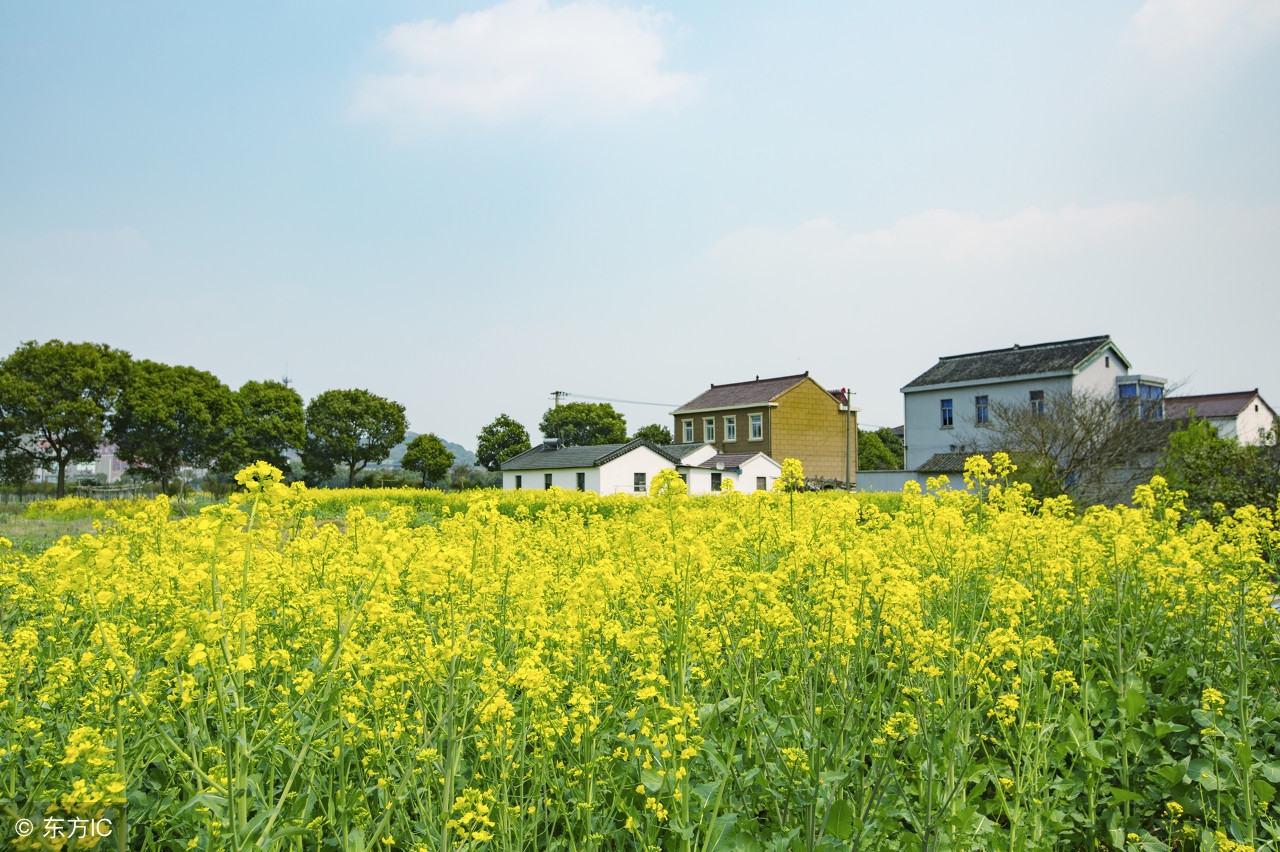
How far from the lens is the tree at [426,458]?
6219cm

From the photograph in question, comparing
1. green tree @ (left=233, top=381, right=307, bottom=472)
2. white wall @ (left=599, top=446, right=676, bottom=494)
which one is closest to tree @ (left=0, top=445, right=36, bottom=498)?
green tree @ (left=233, top=381, right=307, bottom=472)

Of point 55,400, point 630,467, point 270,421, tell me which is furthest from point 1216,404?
point 55,400

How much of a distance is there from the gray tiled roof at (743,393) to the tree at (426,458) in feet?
80.3

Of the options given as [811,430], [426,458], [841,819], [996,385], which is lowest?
[841,819]

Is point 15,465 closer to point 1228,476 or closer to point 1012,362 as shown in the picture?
point 1012,362

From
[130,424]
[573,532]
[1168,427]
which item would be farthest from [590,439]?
[573,532]

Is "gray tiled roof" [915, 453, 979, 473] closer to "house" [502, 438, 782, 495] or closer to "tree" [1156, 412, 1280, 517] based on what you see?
"house" [502, 438, 782, 495]

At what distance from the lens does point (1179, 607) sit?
554 centimetres

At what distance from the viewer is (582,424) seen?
206ft

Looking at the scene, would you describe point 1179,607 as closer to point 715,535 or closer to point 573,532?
point 715,535

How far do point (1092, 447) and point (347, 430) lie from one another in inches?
2196

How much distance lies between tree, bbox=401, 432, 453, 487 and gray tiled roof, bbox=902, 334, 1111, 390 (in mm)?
40031

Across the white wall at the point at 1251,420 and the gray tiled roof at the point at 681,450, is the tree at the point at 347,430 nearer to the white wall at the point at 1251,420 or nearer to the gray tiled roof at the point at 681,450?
the gray tiled roof at the point at 681,450

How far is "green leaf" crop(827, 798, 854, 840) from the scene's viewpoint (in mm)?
3111
